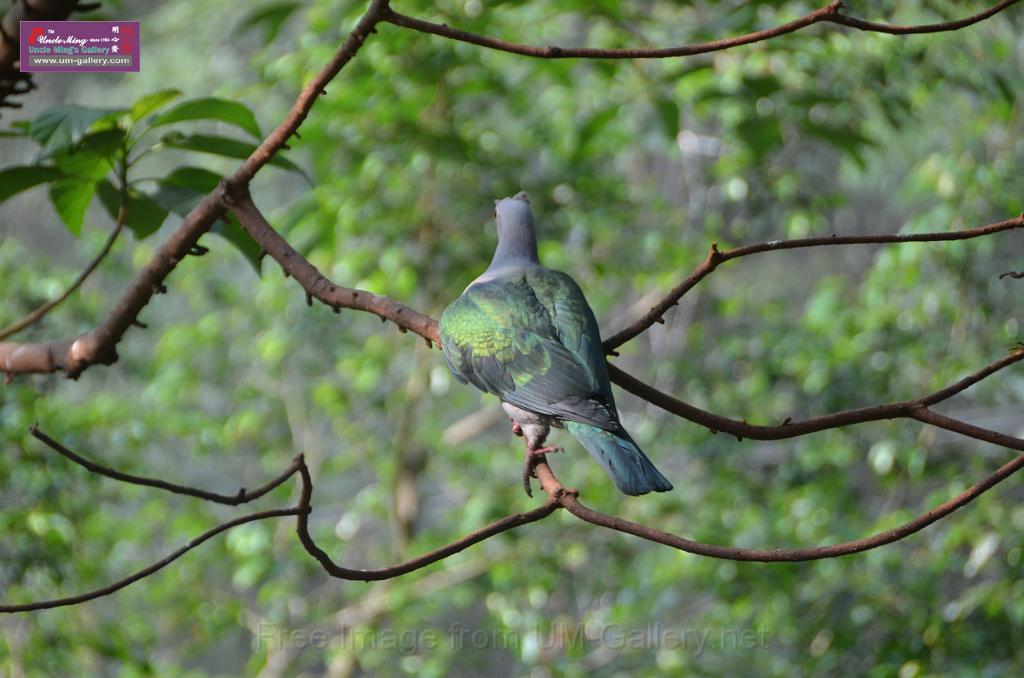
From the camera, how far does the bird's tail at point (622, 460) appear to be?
0.61 metres

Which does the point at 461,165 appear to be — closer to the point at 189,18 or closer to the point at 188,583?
the point at 188,583

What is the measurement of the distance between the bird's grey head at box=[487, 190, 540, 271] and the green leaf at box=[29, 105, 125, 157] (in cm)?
31

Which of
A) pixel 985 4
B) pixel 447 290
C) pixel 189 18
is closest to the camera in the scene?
pixel 985 4

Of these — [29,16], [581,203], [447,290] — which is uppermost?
[581,203]

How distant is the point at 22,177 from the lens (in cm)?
87

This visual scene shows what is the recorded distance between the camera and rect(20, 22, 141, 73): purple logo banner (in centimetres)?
95

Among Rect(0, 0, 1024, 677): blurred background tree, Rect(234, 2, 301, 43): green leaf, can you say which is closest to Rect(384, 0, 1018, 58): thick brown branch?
Rect(234, 2, 301, 43): green leaf

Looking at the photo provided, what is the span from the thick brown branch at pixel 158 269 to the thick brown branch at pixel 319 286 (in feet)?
0.05

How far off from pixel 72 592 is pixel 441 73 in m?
1.40

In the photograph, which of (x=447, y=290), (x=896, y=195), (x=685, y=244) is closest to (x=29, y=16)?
(x=447, y=290)

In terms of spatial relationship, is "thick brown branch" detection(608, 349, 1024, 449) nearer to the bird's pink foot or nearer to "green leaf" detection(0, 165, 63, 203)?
the bird's pink foot

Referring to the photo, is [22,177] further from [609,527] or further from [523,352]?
[609,527]

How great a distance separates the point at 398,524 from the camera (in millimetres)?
2922

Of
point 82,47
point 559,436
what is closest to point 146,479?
point 82,47
